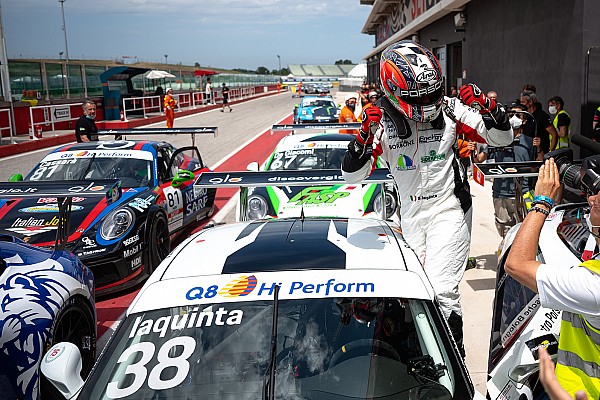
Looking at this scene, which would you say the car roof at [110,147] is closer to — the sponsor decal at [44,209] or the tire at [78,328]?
the sponsor decal at [44,209]

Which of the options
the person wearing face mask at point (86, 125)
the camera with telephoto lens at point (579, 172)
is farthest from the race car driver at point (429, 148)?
the person wearing face mask at point (86, 125)

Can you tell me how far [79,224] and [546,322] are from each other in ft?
16.5

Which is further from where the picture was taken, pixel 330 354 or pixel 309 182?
pixel 309 182

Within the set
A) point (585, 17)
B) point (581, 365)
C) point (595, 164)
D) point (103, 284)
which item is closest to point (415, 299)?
point (581, 365)

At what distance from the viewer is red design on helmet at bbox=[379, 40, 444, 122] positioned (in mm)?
4195

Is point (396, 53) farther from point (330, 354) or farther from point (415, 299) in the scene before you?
point (330, 354)

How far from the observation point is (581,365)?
229 cm

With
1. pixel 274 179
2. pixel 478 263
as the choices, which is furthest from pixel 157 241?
pixel 478 263

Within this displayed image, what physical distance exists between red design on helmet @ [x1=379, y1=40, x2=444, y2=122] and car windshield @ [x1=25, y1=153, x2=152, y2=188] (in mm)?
4420

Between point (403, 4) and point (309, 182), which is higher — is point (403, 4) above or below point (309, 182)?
above

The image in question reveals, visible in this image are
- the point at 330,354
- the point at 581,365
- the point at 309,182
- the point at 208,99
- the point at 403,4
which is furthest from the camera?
the point at 208,99

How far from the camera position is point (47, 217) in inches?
265

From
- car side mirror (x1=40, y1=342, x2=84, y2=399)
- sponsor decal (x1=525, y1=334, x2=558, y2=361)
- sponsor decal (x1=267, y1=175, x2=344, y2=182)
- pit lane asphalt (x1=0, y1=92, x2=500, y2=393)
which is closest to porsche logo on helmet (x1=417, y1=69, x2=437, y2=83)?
sponsor decal (x1=267, y1=175, x2=344, y2=182)

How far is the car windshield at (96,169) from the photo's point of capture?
26.2ft
